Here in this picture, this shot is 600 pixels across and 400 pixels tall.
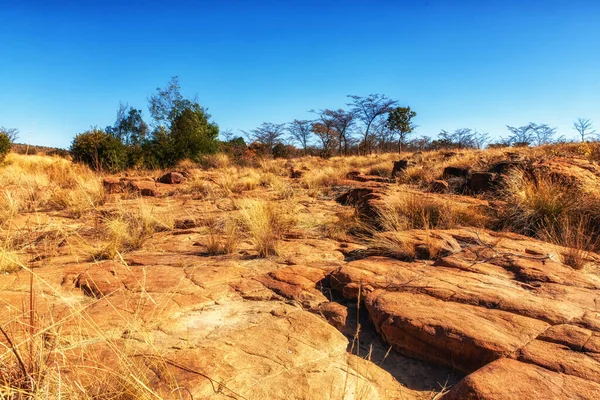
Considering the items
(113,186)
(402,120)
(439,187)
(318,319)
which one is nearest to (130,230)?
(318,319)

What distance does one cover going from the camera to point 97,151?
13188 mm

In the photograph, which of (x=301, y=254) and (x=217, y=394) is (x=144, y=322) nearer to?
(x=217, y=394)

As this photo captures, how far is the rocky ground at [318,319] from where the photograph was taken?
1.51 meters

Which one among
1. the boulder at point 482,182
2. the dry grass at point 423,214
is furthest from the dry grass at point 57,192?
the boulder at point 482,182

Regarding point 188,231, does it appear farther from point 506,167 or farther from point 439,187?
point 506,167

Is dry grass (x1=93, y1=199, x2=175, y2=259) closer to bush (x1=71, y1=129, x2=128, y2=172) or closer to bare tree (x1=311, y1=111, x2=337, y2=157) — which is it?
bush (x1=71, y1=129, x2=128, y2=172)

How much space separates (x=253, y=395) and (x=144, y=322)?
929mm

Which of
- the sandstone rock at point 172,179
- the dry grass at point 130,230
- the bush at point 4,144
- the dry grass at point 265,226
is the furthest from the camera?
the bush at point 4,144

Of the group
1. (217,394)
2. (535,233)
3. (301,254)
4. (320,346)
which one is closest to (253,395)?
(217,394)

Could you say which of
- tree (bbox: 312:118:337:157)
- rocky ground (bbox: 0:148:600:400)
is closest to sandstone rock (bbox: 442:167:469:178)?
rocky ground (bbox: 0:148:600:400)

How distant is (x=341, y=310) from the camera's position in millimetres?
2352

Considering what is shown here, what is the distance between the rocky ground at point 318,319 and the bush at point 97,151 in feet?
33.7

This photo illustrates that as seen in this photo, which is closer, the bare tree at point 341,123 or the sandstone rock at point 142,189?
the sandstone rock at point 142,189

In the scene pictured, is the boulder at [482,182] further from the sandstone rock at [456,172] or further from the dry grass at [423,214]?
the dry grass at [423,214]
